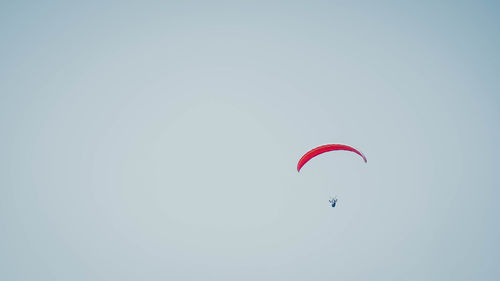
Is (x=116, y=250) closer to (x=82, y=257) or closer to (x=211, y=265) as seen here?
(x=82, y=257)

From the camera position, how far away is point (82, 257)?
171500 millimetres

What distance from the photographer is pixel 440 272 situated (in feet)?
402

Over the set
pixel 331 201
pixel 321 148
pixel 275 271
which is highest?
pixel 275 271

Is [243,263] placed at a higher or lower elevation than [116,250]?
higher

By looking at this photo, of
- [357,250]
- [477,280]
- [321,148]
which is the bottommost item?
[321,148]

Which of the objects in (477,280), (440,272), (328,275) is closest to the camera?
(477,280)

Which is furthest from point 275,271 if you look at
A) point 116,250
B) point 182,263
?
point 116,250

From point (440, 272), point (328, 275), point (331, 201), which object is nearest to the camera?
point (331, 201)

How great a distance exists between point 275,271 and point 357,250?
1966 inches

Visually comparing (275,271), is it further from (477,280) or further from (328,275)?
(477,280)

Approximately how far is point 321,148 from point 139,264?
576 feet

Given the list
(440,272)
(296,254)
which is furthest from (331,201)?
(296,254)

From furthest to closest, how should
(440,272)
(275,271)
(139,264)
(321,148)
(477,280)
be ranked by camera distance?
1. (139,264)
2. (275,271)
3. (440,272)
4. (477,280)
5. (321,148)

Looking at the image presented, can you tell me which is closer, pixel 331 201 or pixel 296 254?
pixel 331 201
